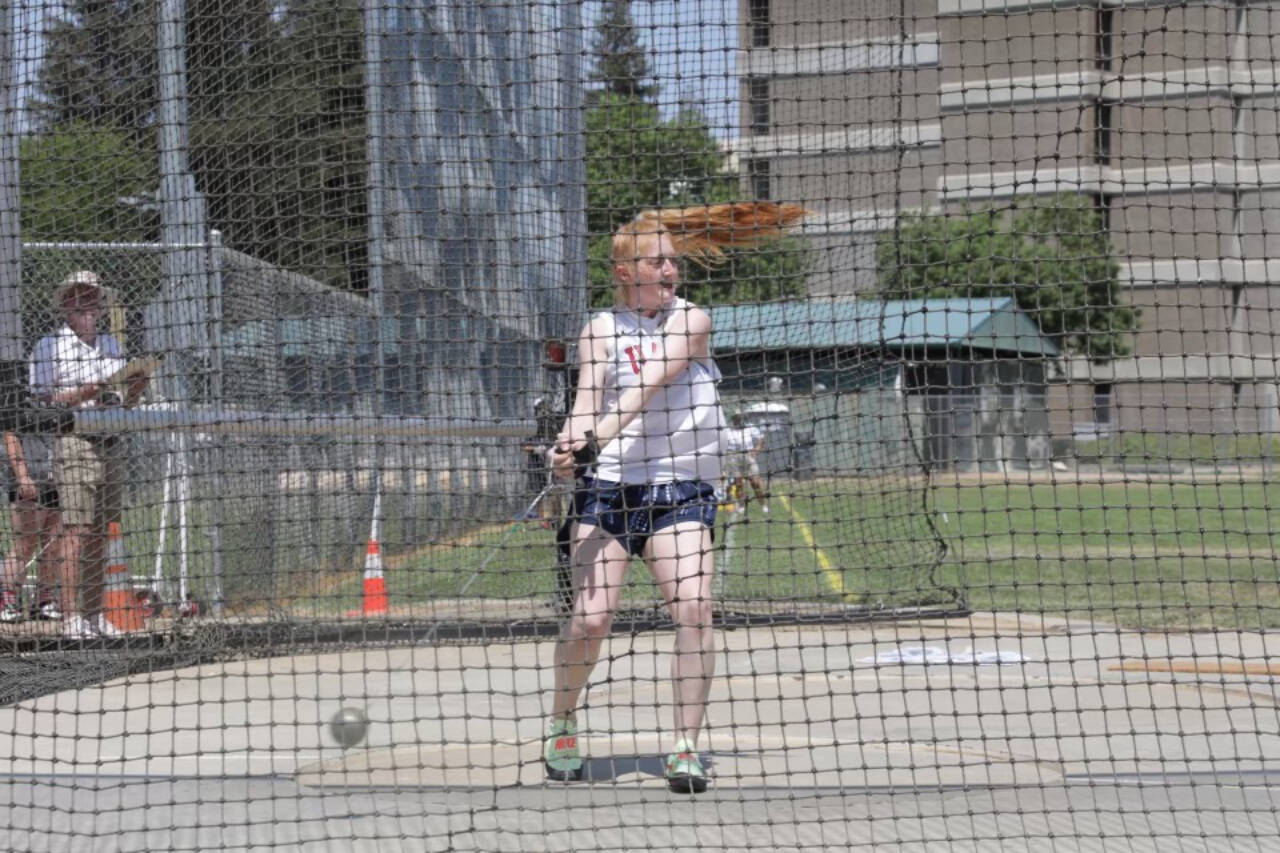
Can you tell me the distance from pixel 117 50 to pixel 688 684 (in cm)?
294

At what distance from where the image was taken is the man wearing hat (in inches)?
232

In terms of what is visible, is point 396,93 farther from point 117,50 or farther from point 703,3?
point 703,3

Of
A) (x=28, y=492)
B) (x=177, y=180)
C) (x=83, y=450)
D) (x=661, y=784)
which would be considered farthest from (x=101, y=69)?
(x=661, y=784)

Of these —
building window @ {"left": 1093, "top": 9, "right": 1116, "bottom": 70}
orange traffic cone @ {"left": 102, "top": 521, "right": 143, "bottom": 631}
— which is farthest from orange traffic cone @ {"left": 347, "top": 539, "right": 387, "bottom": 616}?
building window @ {"left": 1093, "top": 9, "right": 1116, "bottom": 70}

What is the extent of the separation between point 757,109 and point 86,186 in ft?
8.39

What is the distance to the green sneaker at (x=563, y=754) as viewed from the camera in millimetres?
4414

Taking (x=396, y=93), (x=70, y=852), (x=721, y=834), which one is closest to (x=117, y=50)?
(x=396, y=93)

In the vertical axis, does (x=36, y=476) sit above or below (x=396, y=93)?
below

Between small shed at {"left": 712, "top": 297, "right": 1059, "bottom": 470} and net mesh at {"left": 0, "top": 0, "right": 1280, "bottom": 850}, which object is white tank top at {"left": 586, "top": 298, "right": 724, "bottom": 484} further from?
small shed at {"left": 712, "top": 297, "right": 1059, "bottom": 470}

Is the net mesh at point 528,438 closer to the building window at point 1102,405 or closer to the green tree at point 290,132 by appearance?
the green tree at point 290,132

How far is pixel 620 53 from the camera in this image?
423 cm

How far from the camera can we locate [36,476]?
6723mm

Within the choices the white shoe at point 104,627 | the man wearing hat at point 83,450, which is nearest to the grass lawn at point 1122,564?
the man wearing hat at point 83,450

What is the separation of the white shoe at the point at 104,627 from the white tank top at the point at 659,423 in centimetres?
313
